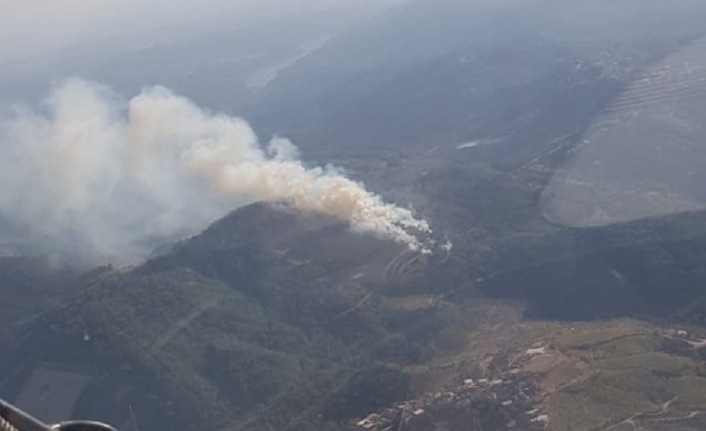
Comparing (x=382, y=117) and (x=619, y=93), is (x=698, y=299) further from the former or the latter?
(x=382, y=117)

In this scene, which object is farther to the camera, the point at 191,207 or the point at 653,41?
the point at 653,41

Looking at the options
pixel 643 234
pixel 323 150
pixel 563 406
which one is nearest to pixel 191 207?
pixel 323 150

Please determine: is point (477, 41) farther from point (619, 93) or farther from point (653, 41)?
point (619, 93)

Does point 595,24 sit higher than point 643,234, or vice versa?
point 643,234

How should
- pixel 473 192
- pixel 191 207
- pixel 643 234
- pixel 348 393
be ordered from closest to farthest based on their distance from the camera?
pixel 348 393 → pixel 643 234 → pixel 473 192 → pixel 191 207

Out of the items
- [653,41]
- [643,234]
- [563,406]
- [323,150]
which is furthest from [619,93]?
[563,406]

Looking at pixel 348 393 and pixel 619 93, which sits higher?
pixel 348 393

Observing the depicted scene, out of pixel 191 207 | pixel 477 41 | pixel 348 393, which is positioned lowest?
pixel 477 41

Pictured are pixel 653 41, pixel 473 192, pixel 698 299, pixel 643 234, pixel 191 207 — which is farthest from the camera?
pixel 653 41

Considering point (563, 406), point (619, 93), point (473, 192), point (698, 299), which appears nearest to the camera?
point (563, 406)
